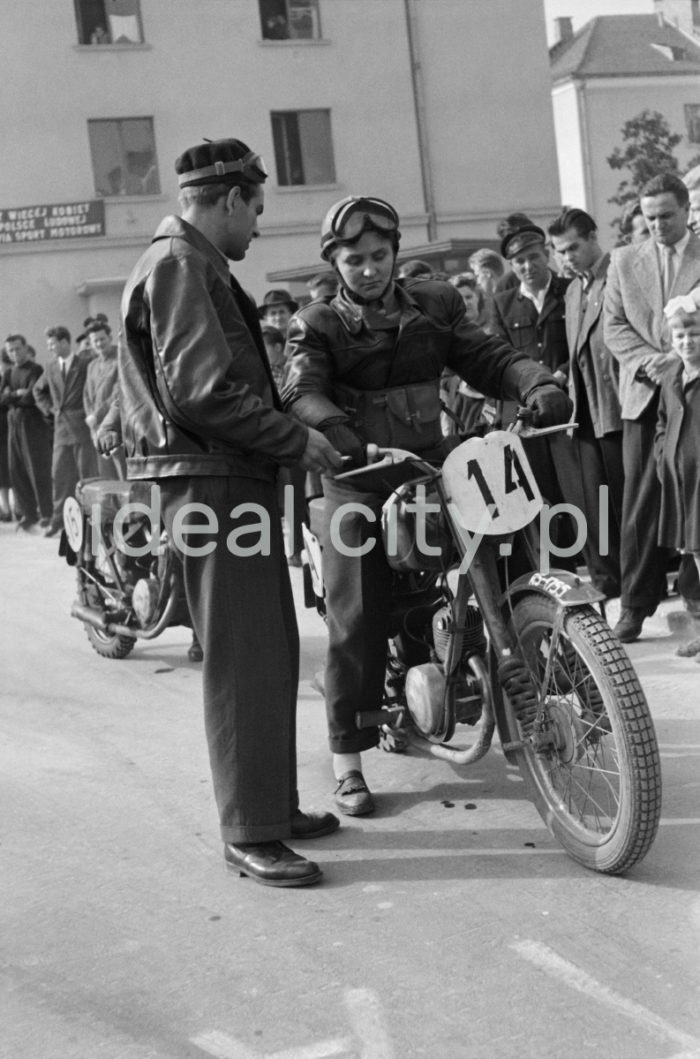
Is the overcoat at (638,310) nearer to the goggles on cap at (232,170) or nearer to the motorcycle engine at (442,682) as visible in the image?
the motorcycle engine at (442,682)

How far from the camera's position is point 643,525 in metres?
6.98

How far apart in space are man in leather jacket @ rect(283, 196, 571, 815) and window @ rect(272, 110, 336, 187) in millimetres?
25986

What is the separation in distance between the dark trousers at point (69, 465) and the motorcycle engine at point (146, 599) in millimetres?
8152

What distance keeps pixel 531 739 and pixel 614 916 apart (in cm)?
70

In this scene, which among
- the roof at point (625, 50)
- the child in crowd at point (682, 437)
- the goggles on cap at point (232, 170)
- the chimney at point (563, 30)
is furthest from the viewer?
the chimney at point (563, 30)

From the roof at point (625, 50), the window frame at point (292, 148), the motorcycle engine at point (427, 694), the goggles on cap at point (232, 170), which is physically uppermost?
the roof at point (625, 50)

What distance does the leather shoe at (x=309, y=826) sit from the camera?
459 cm

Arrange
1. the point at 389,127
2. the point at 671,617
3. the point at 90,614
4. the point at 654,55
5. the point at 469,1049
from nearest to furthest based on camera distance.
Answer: the point at 469,1049 < the point at 671,617 < the point at 90,614 < the point at 389,127 < the point at 654,55

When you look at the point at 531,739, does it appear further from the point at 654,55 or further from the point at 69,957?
the point at 654,55

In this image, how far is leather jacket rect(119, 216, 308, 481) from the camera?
4.07m

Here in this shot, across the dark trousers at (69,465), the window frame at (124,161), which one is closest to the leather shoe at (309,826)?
the dark trousers at (69,465)

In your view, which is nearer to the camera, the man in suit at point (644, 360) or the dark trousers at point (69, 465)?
the man in suit at point (644, 360)

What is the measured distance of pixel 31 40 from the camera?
91.7 ft

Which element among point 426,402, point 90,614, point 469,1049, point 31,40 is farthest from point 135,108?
point 469,1049
